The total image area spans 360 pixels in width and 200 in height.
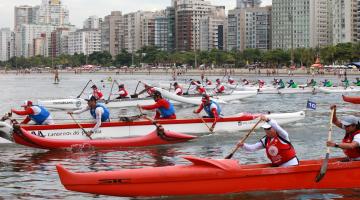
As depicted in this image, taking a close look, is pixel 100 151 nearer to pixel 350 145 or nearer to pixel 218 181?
pixel 218 181

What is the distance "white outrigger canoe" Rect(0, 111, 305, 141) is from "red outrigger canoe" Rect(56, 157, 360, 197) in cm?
834

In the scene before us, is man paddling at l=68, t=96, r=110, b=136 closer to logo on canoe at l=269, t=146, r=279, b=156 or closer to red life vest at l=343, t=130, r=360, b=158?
logo on canoe at l=269, t=146, r=279, b=156

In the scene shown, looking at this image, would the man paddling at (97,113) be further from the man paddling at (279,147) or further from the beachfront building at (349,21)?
the beachfront building at (349,21)

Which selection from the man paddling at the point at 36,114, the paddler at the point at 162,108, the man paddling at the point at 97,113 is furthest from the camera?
the paddler at the point at 162,108

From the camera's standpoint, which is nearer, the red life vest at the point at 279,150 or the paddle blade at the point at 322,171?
the paddle blade at the point at 322,171

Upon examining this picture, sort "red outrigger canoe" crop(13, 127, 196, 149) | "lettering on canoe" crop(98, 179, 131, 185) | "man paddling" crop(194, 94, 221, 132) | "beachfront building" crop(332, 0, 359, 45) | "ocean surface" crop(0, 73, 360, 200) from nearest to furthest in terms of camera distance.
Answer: "lettering on canoe" crop(98, 179, 131, 185) → "ocean surface" crop(0, 73, 360, 200) → "red outrigger canoe" crop(13, 127, 196, 149) → "man paddling" crop(194, 94, 221, 132) → "beachfront building" crop(332, 0, 359, 45)

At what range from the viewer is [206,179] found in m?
13.0

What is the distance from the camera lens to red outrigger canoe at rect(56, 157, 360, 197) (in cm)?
1274

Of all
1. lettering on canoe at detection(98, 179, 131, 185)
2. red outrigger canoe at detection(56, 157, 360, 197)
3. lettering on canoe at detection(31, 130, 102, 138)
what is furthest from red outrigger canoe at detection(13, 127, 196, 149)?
lettering on canoe at detection(98, 179, 131, 185)

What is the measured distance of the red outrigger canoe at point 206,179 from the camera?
502 inches

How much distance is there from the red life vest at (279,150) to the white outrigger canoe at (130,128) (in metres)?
9.74

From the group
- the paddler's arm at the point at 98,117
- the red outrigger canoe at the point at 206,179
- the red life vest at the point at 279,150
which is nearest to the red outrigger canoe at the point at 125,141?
the paddler's arm at the point at 98,117

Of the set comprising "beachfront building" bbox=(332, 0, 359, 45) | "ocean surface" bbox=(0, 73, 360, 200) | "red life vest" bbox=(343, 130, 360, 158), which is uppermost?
"beachfront building" bbox=(332, 0, 359, 45)

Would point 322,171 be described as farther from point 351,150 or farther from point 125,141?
point 125,141
